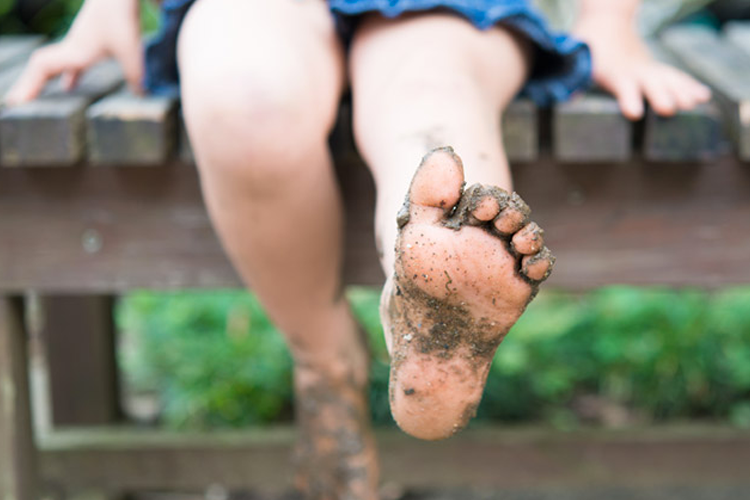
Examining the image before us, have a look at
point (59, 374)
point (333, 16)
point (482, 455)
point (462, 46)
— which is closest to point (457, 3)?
point (462, 46)

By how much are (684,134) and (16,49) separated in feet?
4.24

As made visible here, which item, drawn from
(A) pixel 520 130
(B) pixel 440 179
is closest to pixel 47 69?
(A) pixel 520 130

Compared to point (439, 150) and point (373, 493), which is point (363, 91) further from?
point (373, 493)

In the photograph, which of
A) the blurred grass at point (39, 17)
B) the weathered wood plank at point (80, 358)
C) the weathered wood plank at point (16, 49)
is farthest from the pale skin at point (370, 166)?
the blurred grass at point (39, 17)

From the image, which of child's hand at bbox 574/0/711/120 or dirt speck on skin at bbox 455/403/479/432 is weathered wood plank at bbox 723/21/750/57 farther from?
dirt speck on skin at bbox 455/403/479/432

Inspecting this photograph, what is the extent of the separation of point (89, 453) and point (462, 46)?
127 cm

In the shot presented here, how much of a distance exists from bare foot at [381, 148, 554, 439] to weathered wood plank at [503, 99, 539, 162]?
1.54ft

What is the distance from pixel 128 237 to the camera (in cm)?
135

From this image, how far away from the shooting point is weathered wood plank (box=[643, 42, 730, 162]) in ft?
3.90

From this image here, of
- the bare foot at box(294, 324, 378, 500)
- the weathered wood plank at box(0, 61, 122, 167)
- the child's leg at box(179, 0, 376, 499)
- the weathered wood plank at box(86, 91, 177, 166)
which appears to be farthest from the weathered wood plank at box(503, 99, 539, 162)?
the weathered wood plank at box(0, 61, 122, 167)

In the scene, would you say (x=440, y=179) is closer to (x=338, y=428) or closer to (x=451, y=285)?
(x=451, y=285)

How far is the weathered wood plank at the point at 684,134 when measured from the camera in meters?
1.19

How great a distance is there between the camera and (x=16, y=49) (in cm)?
176

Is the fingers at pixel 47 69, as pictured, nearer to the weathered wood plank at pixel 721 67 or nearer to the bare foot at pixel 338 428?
the bare foot at pixel 338 428
